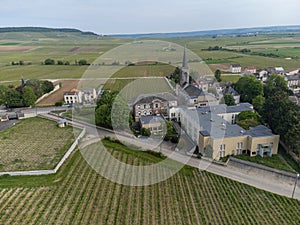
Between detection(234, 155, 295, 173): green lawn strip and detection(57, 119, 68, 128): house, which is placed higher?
detection(57, 119, 68, 128): house

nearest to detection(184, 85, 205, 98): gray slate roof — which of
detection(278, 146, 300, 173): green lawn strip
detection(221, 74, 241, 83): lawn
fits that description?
detection(278, 146, 300, 173): green lawn strip

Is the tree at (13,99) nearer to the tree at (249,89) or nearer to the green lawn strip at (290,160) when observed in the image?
the tree at (249,89)

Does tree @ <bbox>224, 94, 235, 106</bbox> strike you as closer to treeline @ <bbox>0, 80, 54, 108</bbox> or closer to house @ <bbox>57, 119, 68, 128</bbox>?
house @ <bbox>57, 119, 68, 128</bbox>

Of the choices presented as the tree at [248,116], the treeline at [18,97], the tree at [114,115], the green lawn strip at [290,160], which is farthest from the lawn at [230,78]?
the treeline at [18,97]

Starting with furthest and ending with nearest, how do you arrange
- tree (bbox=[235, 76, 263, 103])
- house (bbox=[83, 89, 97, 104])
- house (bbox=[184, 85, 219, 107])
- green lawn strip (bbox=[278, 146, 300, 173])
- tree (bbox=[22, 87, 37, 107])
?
house (bbox=[83, 89, 97, 104]) → tree (bbox=[22, 87, 37, 107]) → tree (bbox=[235, 76, 263, 103]) → house (bbox=[184, 85, 219, 107]) → green lawn strip (bbox=[278, 146, 300, 173])

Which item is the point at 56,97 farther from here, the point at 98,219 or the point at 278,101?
the point at 278,101

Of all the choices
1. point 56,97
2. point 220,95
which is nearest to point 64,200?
point 220,95
